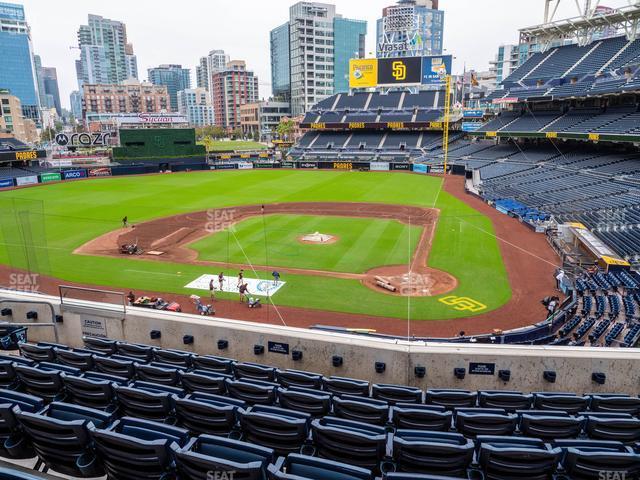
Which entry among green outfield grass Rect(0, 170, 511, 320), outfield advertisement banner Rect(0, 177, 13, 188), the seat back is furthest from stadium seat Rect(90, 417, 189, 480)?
outfield advertisement banner Rect(0, 177, 13, 188)

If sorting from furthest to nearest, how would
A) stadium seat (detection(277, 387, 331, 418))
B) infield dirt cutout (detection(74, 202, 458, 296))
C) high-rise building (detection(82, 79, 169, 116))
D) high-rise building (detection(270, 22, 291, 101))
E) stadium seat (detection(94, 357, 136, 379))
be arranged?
high-rise building (detection(82, 79, 169, 116))
high-rise building (detection(270, 22, 291, 101))
infield dirt cutout (detection(74, 202, 458, 296))
stadium seat (detection(94, 357, 136, 379))
stadium seat (detection(277, 387, 331, 418))

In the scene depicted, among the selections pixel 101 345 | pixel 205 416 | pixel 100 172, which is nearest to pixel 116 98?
pixel 100 172

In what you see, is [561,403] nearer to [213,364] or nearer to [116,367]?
[213,364]

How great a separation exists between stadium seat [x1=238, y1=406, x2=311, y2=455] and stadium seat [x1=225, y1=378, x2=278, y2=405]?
1.17 meters

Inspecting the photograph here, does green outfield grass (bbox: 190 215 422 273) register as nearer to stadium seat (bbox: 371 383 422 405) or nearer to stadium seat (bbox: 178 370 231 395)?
stadium seat (bbox: 371 383 422 405)

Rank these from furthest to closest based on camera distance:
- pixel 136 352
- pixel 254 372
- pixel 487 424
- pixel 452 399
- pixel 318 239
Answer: pixel 318 239 → pixel 136 352 → pixel 254 372 → pixel 452 399 → pixel 487 424

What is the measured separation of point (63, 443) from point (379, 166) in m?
74.8

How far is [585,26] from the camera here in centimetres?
5788

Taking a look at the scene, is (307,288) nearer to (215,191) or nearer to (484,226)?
(484,226)

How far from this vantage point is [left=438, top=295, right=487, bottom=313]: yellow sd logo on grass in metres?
21.6

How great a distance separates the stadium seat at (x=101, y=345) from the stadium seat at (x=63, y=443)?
14.4ft

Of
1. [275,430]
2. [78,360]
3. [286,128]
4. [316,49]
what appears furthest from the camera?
[316,49]

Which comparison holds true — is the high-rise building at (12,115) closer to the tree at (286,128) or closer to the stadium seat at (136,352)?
the tree at (286,128)

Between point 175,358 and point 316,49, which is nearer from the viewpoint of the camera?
point 175,358
